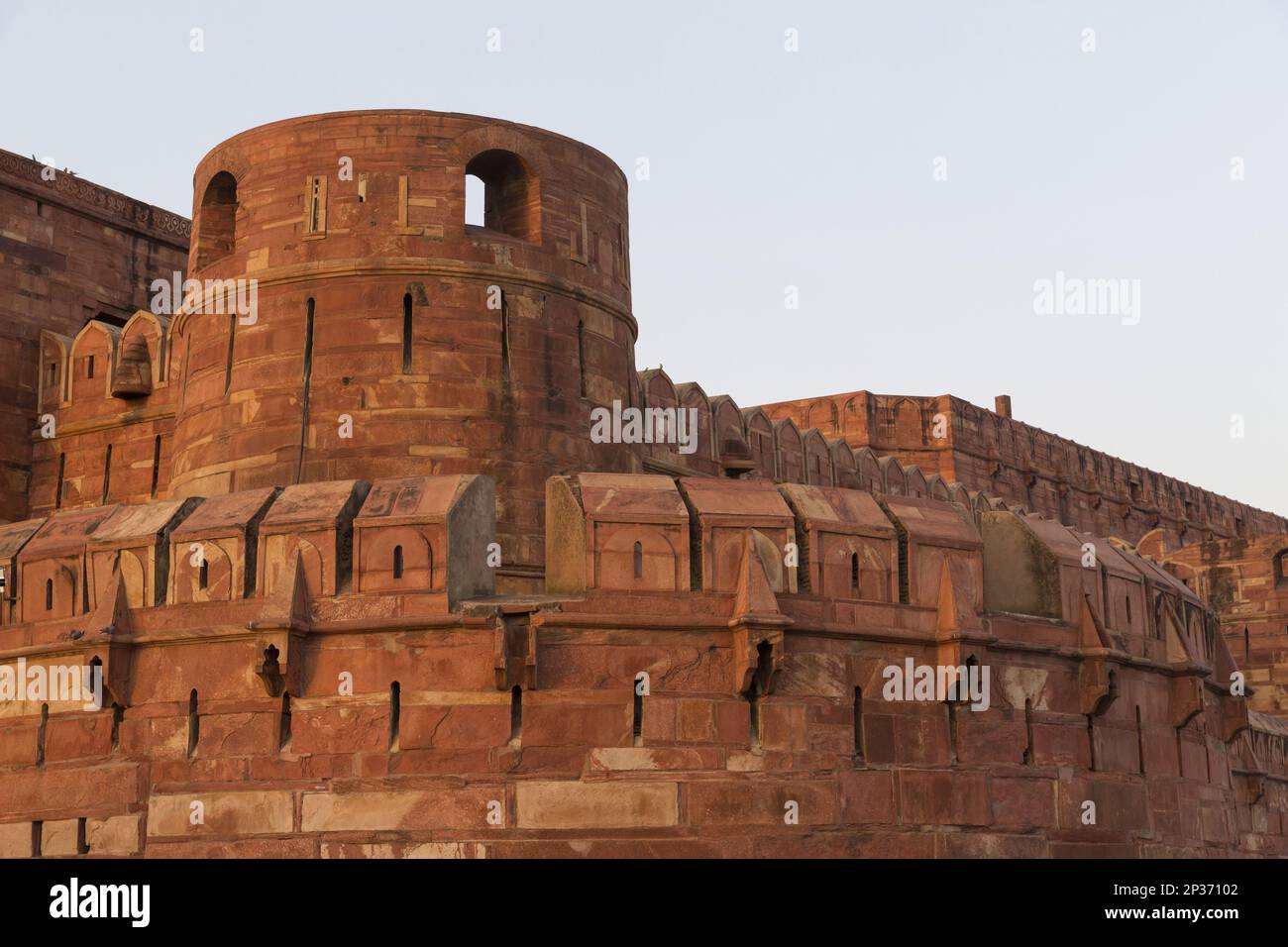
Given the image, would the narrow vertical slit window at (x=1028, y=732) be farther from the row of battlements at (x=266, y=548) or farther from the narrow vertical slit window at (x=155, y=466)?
the narrow vertical slit window at (x=155, y=466)

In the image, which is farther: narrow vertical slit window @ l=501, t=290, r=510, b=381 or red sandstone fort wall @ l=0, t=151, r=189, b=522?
red sandstone fort wall @ l=0, t=151, r=189, b=522

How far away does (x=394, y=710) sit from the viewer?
16.2 meters

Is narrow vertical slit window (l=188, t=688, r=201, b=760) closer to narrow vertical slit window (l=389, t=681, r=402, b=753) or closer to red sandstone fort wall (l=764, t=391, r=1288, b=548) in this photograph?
narrow vertical slit window (l=389, t=681, r=402, b=753)

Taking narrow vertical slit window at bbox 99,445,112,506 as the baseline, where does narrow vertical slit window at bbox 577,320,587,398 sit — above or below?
above

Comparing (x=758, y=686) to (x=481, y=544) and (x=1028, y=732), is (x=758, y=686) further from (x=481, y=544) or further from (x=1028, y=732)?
(x=1028, y=732)

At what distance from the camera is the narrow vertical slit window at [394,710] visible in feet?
52.9

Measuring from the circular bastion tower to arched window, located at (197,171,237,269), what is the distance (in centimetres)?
67

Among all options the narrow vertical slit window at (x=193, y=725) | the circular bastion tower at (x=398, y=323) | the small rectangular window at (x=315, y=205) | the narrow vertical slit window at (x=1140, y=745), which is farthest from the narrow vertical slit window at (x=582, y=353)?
the narrow vertical slit window at (x=1140, y=745)

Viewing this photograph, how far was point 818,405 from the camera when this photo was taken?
4484 cm

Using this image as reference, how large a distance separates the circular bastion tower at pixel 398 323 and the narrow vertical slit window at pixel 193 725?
3765 millimetres

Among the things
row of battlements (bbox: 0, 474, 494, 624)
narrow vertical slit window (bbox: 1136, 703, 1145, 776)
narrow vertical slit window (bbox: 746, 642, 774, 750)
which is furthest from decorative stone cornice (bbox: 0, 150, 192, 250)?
narrow vertical slit window (bbox: 1136, 703, 1145, 776)

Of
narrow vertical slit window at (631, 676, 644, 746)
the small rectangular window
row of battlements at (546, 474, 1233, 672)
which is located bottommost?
narrow vertical slit window at (631, 676, 644, 746)

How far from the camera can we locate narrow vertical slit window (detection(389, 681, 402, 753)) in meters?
16.1

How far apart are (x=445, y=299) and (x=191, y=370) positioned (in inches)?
131
